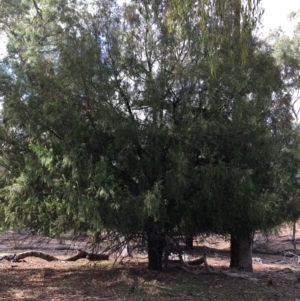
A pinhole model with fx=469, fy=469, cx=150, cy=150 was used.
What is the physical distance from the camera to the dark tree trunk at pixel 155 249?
11.7m

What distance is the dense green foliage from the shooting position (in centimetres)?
1025

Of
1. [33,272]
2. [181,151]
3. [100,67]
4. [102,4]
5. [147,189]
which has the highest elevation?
[102,4]

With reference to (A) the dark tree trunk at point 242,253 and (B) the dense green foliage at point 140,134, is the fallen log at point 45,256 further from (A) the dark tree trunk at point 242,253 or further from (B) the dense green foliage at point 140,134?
(A) the dark tree trunk at point 242,253

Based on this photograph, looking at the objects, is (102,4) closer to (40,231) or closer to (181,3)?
(181,3)

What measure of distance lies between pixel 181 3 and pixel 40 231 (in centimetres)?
665

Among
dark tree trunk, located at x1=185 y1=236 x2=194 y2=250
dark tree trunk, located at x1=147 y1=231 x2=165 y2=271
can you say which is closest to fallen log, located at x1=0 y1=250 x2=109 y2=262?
dark tree trunk, located at x1=147 y1=231 x2=165 y2=271

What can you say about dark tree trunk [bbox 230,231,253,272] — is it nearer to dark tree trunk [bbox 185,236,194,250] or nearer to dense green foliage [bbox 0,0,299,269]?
dark tree trunk [bbox 185,236,194,250]

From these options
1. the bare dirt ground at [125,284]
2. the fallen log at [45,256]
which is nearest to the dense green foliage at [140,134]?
the bare dirt ground at [125,284]

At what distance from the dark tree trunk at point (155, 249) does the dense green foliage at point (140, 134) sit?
0.08 metres

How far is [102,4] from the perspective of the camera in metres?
11.6

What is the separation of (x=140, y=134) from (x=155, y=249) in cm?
324

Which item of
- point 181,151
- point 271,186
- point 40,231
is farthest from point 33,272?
point 271,186

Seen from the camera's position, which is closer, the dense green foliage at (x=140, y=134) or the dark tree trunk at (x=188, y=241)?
the dense green foliage at (x=140, y=134)

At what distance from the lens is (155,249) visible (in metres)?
12.2
